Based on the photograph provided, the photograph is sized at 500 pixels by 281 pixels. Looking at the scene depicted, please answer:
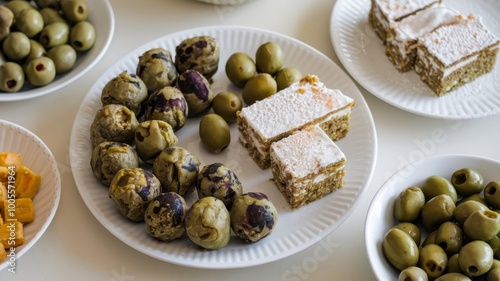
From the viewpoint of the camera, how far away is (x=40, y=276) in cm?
153

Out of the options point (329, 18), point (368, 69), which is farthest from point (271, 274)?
point (329, 18)

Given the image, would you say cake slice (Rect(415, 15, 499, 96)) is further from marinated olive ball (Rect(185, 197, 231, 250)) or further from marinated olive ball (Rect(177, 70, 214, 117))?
marinated olive ball (Rect(185, 197, 231, 250))

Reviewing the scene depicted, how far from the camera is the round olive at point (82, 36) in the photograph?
191 cm

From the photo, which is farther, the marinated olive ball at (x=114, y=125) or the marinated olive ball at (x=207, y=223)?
the marinated olive ball at (x=114, y=125)

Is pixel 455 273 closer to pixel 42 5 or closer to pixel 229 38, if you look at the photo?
pixel 229 38

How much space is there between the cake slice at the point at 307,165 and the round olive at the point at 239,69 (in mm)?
309

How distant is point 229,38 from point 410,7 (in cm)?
61

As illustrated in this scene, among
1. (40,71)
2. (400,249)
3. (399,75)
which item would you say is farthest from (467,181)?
(40,71)

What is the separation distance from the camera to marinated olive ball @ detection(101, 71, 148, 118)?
65.8 inches

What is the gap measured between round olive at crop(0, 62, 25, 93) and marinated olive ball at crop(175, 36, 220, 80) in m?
0.49

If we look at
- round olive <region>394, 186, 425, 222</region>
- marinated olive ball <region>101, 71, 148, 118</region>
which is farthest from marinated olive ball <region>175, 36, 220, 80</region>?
round olive <region>394, 186, 425, 222</region>

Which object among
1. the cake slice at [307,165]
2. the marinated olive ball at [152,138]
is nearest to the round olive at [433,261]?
the cake slice at [307,165]

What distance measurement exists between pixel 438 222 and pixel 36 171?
1.09 meters

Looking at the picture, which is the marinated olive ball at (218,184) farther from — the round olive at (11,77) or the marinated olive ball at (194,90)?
the round olive at (11,77)
